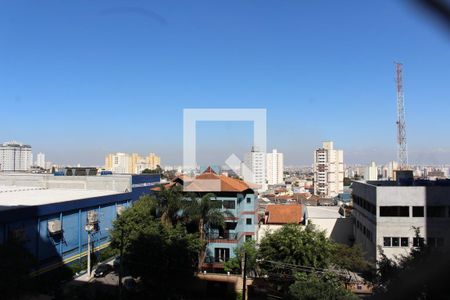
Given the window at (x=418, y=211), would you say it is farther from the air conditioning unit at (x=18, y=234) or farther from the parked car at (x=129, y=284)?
the air conditioning unit at (x=18, y=234)

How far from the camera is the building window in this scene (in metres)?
16.0

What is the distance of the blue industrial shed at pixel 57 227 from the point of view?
12977 millimetres

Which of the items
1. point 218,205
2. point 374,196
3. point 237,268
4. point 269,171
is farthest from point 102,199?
point 269,171

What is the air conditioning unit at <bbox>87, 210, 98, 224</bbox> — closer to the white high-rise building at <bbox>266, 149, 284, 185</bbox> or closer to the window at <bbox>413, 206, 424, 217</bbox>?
the window at <bbox>413, 206, 424, 217</bbox>

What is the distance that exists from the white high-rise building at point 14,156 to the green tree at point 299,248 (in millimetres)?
61424

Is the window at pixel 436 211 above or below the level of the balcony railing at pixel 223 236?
above

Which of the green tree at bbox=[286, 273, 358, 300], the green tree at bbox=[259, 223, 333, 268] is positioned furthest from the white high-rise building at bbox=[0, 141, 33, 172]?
the green tree at bbox=[286, 273, 358, 300]

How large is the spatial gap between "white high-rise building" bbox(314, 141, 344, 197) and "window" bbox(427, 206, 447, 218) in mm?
53785

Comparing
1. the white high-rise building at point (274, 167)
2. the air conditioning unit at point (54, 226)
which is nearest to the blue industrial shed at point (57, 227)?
the air conditioning unit at point (54, 226)

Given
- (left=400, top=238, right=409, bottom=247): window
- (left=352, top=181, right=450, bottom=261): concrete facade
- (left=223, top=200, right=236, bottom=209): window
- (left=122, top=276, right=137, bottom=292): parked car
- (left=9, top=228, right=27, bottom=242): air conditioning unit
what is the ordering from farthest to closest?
(left=223, top=200, right=236, bottom=209): window
(left=400, top=238, right=409, bottom=247): window
(left=352, top=181, right=450, bottom=261): concrete facade
(left=122, top=276, right=137, bottom=292): parked car
(left=9, top=228, right=27, bottom=242): air conditioning unit

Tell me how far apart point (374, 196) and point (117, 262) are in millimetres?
10710

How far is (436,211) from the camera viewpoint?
1482 cm

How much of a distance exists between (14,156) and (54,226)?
196ft

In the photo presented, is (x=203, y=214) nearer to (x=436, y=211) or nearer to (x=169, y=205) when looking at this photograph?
(x=169, y=205)
